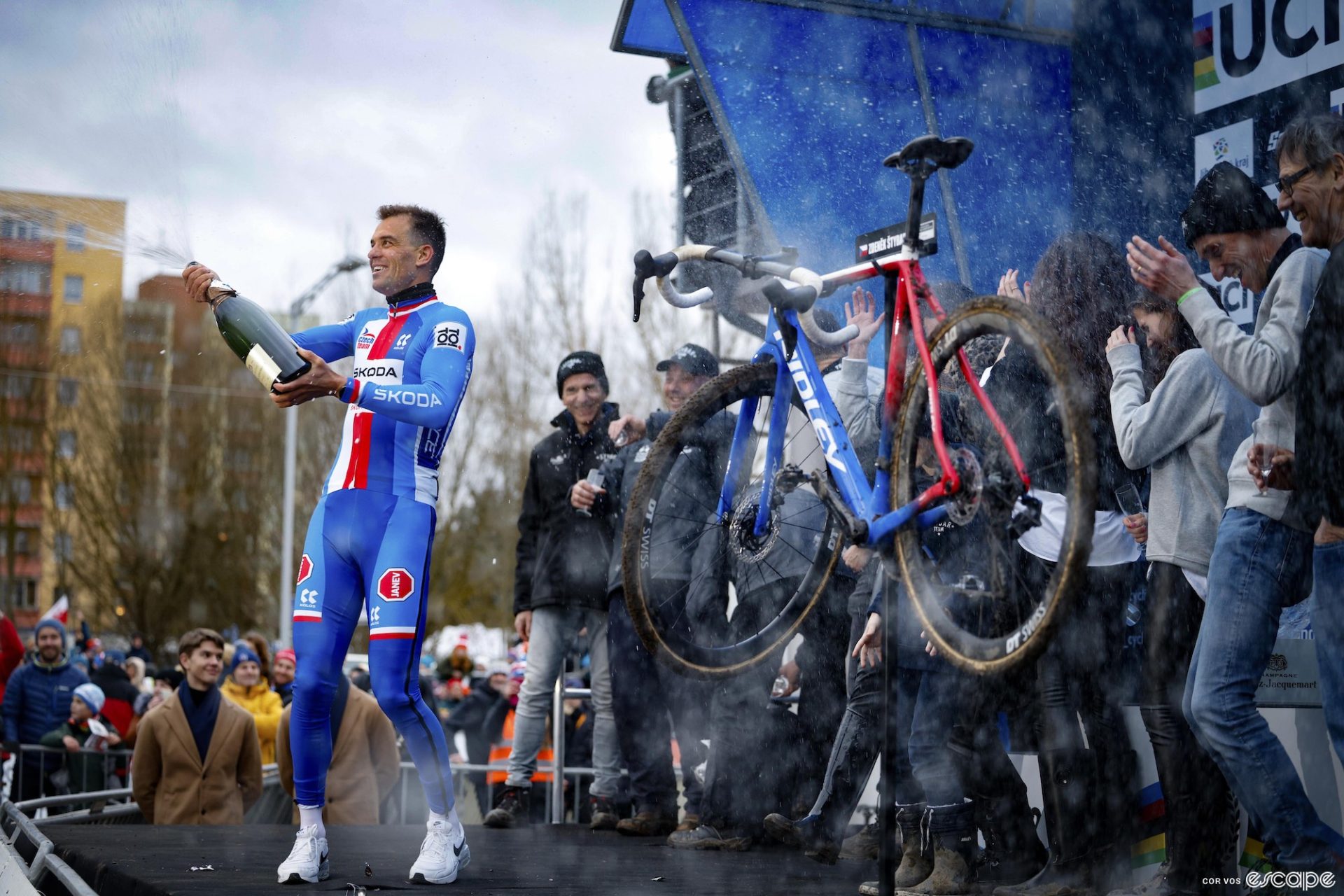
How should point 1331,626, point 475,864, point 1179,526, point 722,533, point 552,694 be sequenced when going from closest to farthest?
point 1331,626, point 1179,526, point 722,533, point 475,864, point 552,694

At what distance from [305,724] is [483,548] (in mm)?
10511

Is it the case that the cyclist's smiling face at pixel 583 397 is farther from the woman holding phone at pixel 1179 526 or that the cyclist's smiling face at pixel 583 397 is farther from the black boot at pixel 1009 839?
the woman holding phone at pixel 1179 526

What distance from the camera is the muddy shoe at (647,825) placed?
5.49 m

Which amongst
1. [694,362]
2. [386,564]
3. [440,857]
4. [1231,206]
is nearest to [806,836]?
[440,857]

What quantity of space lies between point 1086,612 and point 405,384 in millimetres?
2123

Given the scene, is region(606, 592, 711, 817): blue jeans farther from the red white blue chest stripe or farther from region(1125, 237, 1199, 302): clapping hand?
region(1125, 237, 1199, 302): clapping hand

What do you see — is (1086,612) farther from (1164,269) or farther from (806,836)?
(806,836)

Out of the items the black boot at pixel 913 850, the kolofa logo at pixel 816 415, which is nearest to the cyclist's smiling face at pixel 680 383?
the kolofa logo at pixel 816 415

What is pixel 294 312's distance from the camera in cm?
559

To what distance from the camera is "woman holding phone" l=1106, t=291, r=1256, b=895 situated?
3.55 m

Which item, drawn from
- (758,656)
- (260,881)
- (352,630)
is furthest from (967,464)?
(260,881)

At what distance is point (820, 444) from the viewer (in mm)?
3725

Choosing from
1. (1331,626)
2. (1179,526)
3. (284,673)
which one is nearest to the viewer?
(1331,626)

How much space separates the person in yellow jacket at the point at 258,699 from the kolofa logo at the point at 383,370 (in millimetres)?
5523
